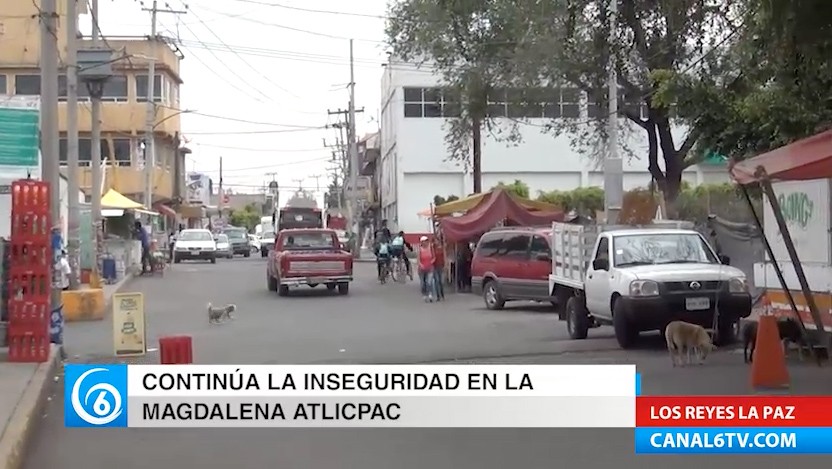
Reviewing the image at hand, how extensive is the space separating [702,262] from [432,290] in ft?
35.0

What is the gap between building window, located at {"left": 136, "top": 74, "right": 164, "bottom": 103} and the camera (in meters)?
57.5

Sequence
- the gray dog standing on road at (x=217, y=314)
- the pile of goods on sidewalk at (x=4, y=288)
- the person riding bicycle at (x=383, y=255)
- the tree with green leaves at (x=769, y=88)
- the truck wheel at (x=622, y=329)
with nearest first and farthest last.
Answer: the tree with green leaves at (x=769, y=88), the pile of goods on sidewalk at (x=4, y=288), the truck wheel at (x=622, y=329), the gray dog standing on road at (x=217, y=314), the person riding bicycle at (x=383, y=255)

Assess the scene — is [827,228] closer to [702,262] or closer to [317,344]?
[702,262]

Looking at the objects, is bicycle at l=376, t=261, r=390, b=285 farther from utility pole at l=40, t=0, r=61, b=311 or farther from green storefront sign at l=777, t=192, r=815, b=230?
green storefront sign at l=777, t=192, r=815, b=230

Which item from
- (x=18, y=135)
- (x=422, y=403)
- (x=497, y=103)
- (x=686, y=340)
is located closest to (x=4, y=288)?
(x=18, y=135)

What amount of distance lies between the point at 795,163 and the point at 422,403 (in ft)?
16.6

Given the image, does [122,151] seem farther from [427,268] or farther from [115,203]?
[427,268]

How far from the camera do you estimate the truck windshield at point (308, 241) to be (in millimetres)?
29391

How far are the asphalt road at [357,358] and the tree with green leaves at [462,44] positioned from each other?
5406 mm

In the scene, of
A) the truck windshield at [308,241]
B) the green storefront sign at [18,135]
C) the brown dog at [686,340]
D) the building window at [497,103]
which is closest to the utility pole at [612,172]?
the building window at [497,103]

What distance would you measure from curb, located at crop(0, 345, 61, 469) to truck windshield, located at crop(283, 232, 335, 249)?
15.9 metres

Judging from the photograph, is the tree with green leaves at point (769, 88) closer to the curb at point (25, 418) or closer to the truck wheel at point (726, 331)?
the truck wheel at point (726, 331)

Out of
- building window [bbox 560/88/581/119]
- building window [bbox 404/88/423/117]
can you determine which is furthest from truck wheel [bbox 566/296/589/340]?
building window [bbox 404/88/423/117]

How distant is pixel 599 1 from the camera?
21.8 meters
